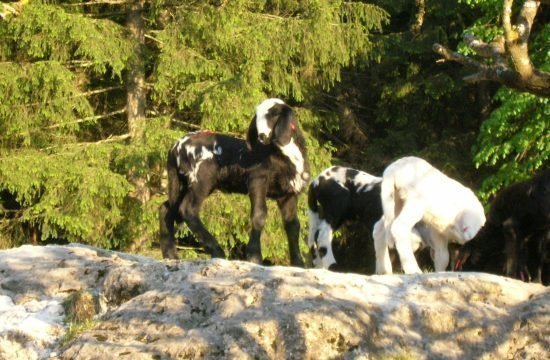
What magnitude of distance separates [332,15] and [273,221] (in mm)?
5184

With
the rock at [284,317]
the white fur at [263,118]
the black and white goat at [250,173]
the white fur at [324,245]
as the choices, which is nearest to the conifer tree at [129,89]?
the white fur at [324,245]

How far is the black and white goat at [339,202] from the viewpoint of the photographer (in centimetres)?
1336

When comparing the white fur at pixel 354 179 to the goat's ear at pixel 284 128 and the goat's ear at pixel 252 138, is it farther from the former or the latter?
the goat's ear at pixel 284 128

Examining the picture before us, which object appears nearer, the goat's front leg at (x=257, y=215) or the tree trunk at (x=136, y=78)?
the goat's front leg at (x=257, y=215)

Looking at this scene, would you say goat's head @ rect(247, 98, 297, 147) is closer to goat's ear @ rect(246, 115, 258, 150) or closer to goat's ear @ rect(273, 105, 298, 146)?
goat's ear @ rect(273, 105, 298, 146)

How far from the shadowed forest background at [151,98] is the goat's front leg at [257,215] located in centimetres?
968

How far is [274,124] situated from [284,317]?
375 cm

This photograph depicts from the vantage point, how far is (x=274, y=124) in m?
11.0

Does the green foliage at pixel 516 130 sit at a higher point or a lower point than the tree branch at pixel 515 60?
lower

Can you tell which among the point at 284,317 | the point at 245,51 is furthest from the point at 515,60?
the point at 245,51

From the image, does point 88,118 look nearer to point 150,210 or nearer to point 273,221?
point 150,210

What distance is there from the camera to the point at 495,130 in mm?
21812

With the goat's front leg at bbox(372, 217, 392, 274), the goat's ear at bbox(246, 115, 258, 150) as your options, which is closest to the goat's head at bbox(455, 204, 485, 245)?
the goat's front leg at bbox(372, 217, 392, 274)

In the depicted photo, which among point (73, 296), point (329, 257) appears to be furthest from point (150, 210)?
point (73, 296)
